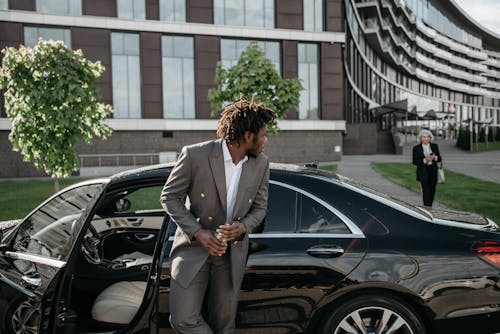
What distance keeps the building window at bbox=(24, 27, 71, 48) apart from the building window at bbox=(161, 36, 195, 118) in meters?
5.85

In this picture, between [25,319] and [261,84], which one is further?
[261,84]

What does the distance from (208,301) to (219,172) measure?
2.47 ft

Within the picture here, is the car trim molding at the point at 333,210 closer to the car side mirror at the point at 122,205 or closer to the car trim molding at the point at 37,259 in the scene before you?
the car trim molding at the point at 37,259

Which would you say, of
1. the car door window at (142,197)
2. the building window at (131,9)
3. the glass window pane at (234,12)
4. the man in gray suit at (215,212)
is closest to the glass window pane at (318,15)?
the glass window pane at (234,12)

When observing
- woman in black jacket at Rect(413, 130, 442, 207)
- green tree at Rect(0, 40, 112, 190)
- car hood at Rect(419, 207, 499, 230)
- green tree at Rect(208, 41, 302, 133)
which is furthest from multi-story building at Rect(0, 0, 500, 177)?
car hood at Rect(419, 207, 499, 230)

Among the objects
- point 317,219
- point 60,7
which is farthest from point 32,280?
point 60,7

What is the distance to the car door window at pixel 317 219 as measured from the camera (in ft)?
9.91

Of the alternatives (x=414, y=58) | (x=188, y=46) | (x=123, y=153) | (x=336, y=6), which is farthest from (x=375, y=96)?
(x=123, y=153)

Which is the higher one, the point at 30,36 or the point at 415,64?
the point at 415,64

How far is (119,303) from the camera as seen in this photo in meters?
3.38

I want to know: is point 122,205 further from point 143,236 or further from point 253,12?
point 253,12

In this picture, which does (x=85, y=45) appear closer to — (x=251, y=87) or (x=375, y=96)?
(x=251, y=87)

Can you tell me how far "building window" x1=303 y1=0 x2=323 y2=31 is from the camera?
3238 cm

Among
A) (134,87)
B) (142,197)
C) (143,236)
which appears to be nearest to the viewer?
(143,236)
